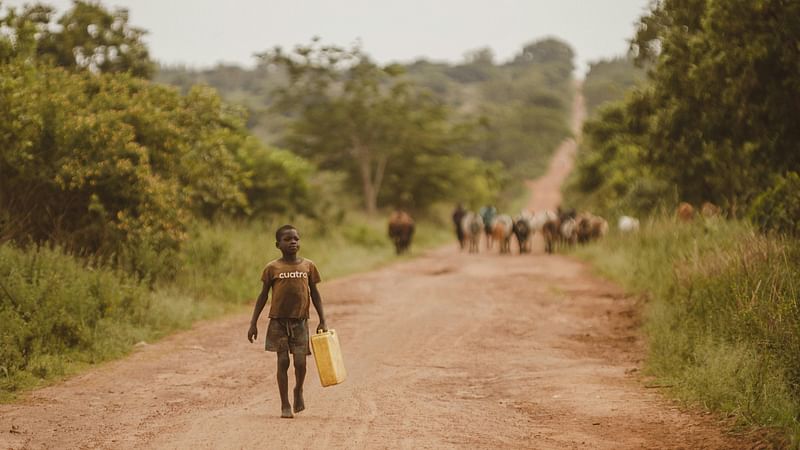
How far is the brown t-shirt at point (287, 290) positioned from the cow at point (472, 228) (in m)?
22.2

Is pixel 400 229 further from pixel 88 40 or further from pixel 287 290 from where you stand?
pixel 287 290

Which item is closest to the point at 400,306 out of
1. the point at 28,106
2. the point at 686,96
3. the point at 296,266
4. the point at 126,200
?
the point at 126,200

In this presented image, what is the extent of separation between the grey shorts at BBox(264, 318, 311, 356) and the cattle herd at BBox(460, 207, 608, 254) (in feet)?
69.7

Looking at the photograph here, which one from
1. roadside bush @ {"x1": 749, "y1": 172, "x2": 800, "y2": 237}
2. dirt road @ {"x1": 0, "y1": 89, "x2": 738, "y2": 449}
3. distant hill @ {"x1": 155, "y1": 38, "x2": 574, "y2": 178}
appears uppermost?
distant hill @ {"x1": 155, "y1": 38, "x2": 574, "y2": 178}

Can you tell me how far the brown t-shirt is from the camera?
762 centimetres

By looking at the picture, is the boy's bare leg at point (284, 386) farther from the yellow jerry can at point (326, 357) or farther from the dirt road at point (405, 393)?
the yellow jerry can at point (326, 357)

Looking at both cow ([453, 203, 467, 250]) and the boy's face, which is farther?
cow ([453, 203, 467, 250])

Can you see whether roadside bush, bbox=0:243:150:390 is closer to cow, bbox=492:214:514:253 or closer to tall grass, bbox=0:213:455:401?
tall grass, bbox=0:213:455:401

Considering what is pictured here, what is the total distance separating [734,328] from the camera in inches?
365

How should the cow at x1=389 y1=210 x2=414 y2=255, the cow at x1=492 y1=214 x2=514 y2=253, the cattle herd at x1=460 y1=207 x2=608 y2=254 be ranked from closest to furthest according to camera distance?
the cow at x1=389 y1=210 x2=414 y2=255
the cow at x1=492 y1=214 x2=514 y2=253
the cattle herd at x1=460 y1=207 x2=608 y2=254

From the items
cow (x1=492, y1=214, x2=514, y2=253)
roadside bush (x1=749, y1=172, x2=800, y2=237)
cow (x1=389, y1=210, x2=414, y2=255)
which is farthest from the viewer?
cow (x1=492, y1=214, x2=514, y2=253)

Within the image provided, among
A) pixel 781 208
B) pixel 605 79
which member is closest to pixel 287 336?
pixel 781 208

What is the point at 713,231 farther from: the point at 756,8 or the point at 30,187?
the point at 30,187

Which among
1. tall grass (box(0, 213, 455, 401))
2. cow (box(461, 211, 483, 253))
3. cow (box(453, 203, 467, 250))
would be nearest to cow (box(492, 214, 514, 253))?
cow (box(461, 211, 483, 253))
